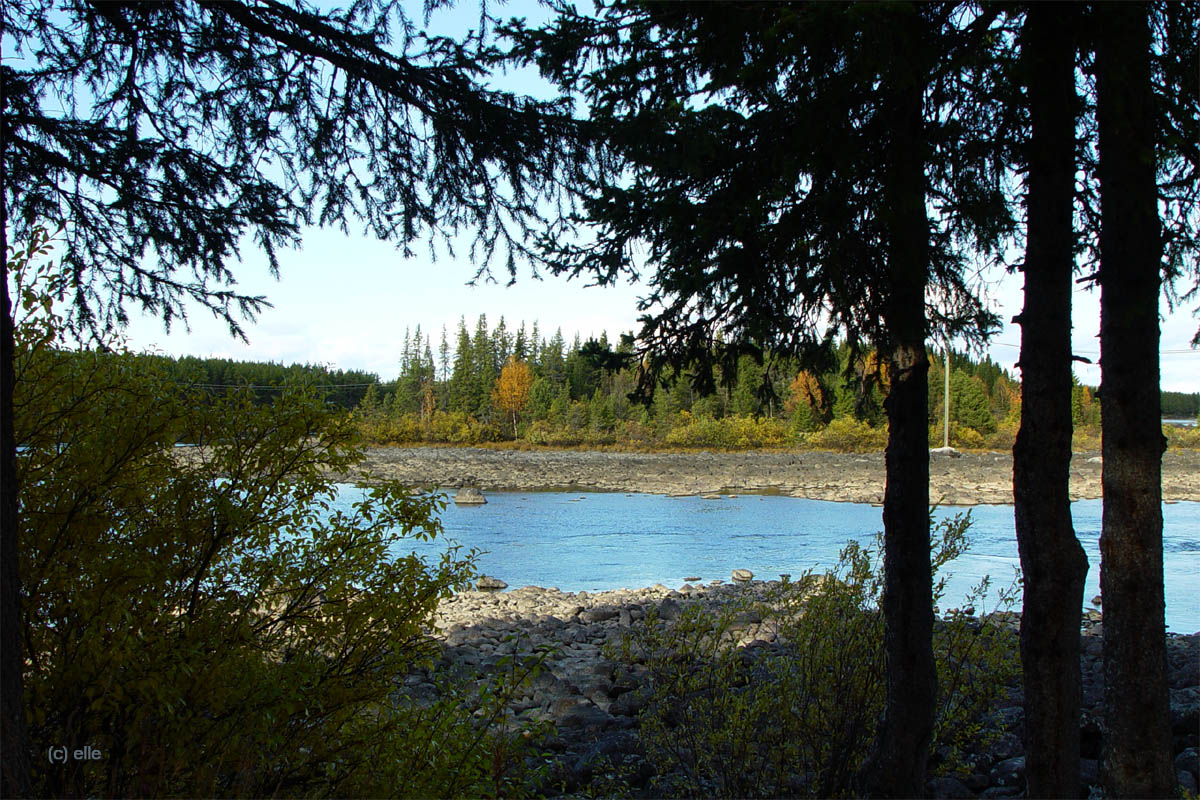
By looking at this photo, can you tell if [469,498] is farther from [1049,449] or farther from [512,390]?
[512,390]

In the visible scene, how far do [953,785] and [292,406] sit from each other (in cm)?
396

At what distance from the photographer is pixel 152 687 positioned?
7.27ft

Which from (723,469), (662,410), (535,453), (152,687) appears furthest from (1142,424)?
(662,410)

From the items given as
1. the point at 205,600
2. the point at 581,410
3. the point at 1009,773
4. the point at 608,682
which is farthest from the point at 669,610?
the point at 581,410

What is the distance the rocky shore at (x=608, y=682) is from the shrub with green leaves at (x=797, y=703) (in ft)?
0.88

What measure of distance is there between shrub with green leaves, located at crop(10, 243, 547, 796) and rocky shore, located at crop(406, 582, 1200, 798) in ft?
1.45

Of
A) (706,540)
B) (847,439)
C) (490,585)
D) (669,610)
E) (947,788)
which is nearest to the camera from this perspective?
(947,788)

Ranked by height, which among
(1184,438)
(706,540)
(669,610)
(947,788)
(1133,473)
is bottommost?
(706,540)

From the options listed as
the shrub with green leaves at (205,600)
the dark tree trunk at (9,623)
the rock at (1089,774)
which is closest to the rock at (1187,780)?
the rock at (1089,774)

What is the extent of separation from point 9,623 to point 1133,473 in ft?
12.6

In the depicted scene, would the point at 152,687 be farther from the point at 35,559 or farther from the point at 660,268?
the point at 660,268

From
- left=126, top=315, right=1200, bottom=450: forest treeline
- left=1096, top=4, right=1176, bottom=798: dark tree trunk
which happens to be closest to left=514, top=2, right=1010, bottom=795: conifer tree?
left=1096, top=4, right=1176, bottom=798: dark tree trunk

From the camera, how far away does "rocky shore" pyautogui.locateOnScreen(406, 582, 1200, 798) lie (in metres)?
4.49

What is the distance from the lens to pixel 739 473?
3133cm
